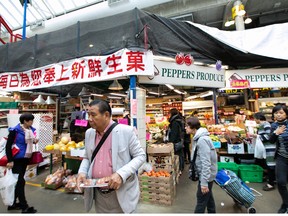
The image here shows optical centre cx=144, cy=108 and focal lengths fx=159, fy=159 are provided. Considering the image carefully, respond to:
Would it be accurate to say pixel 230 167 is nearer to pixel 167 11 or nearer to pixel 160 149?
pixel 160 149

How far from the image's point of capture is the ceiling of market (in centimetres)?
696

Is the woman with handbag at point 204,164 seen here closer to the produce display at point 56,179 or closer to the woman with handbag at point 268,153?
the woman with handbag at point 268,153

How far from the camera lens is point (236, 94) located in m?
9.59

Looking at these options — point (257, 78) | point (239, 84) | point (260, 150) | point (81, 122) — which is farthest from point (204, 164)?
point (257, 78)

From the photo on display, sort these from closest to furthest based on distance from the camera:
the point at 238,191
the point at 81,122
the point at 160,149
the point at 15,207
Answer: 1. the point at 238,191
2. the point at 15,207
3. the point at 160,149
4. the point at 81,122

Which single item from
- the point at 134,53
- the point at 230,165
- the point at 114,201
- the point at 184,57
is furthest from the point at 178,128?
A: the point at 114,201

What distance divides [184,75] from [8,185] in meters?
4.50

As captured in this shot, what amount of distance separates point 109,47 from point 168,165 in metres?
3.14

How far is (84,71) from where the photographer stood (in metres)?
3.99

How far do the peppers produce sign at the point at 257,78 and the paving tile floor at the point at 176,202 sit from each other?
2931 millimetres

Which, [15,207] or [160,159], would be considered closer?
[15,207]

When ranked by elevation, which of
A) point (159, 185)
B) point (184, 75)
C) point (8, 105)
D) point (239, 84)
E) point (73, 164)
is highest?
point (184, 75)

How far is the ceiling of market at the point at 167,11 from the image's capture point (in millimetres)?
6957

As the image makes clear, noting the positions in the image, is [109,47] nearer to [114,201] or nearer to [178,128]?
[178,128]
